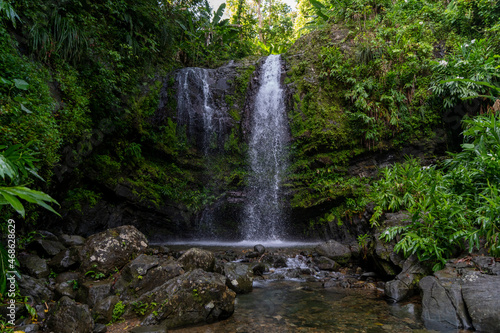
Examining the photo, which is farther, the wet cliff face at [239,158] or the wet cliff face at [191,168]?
the wet cliff face at [191,168]

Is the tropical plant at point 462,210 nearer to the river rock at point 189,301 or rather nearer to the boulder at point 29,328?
the river rock at point 189,301

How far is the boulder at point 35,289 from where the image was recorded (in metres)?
3.53

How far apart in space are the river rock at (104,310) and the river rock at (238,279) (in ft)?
6.01

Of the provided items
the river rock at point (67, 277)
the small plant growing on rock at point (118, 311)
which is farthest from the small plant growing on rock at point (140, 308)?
the river rock at point (67, 277)

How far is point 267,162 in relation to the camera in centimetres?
1012

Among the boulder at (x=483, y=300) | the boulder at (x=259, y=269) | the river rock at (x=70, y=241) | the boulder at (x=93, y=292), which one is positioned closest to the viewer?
the boulder at (x=483, y=300)

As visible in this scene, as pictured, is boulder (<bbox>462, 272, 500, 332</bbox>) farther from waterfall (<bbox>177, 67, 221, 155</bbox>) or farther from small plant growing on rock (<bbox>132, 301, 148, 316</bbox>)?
waterfall (<bbox>177, 67, 221, 155</bbox>)

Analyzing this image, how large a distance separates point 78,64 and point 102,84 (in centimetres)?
65

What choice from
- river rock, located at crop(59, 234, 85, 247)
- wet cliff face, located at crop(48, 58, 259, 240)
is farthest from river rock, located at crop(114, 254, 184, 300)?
wet cliff face, located at crop(48, 58, 259, 240)

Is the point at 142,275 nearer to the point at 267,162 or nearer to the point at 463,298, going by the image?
the point at 463,298

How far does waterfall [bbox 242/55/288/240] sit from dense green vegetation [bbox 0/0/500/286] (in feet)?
1.74

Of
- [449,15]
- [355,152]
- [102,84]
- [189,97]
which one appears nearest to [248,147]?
[189,97]

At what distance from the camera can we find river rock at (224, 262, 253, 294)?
4.71m

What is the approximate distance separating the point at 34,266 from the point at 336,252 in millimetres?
5849
